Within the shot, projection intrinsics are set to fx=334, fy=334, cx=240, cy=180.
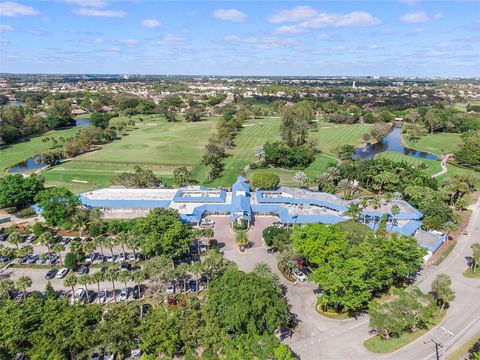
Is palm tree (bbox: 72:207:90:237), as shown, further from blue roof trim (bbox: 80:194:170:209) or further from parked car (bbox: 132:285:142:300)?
parked car (bbox: 132:285:142:300)

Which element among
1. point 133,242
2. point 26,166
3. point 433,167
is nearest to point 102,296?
point 133,242

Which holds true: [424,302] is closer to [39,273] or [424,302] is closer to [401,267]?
[401,267]

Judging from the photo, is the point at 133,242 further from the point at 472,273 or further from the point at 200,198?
the point at 472,273

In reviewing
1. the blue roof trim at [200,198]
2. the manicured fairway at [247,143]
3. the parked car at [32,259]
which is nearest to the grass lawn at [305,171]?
the manicured fairway at [247,143]

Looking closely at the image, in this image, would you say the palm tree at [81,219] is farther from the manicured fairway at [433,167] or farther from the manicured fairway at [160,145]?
the manicured fairway at [433,167]

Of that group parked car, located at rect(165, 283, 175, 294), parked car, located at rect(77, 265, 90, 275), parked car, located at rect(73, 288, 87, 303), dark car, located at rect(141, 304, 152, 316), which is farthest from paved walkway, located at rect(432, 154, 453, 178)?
parked car, located at rect(73, 288, 87, 303)

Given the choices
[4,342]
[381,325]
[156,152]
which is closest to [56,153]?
[156,152]
